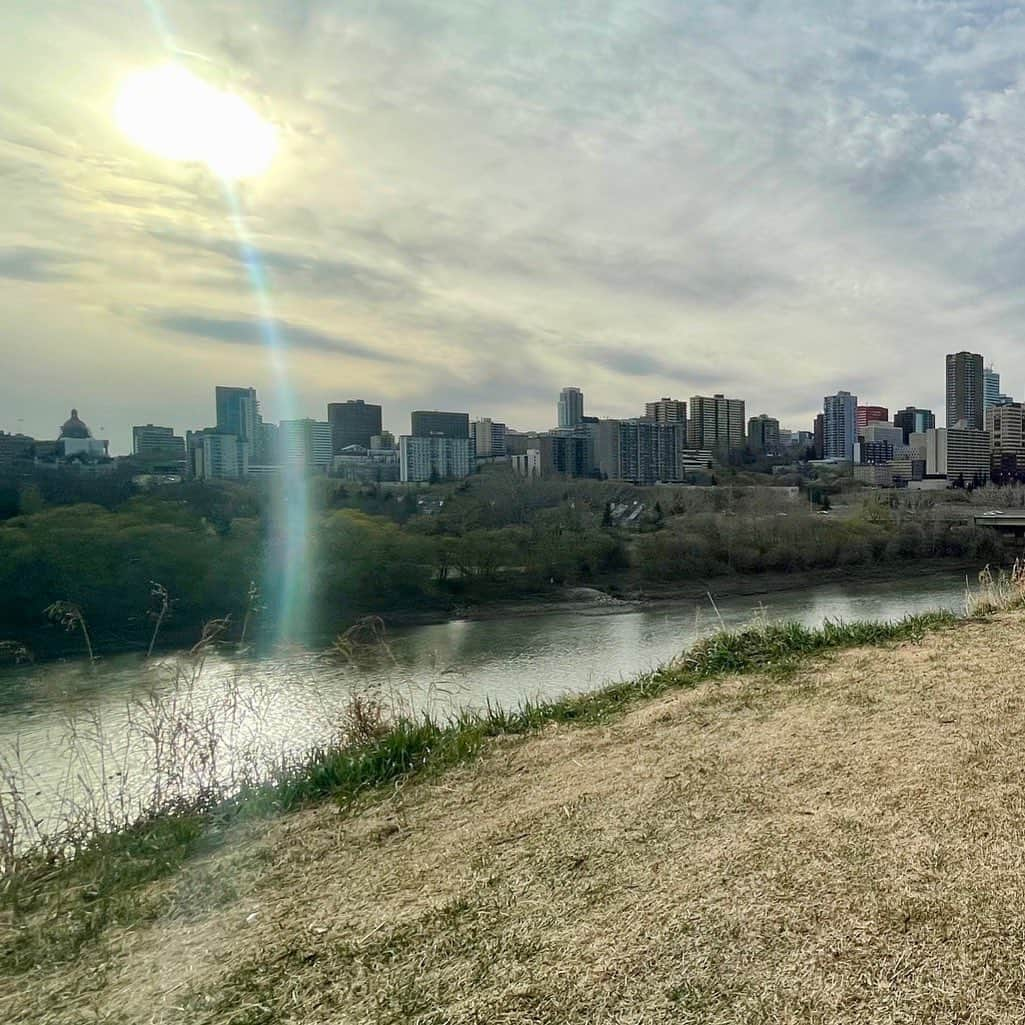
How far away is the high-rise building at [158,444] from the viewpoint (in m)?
33.0

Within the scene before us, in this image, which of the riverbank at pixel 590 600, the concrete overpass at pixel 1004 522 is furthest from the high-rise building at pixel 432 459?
the concrete overpass at pixel 1004 522

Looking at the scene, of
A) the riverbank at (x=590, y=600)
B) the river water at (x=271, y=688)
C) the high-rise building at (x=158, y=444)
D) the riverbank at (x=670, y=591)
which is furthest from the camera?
the high-rise building at (x=158, y=444)

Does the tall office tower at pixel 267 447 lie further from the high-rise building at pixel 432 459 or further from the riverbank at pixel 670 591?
the riverbank at pixel 670 591

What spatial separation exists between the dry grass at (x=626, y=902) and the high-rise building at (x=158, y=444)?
111 feet

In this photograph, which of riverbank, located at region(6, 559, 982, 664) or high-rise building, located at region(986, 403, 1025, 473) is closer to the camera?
riverbank, located at region(6, 559, 982, 664)

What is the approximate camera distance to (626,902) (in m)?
1.72

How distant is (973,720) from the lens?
288 cm

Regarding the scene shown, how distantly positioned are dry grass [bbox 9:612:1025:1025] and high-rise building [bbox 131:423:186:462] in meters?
33.8

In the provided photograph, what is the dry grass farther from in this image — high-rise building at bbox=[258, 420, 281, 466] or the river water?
high-rise building at bbox=[258, 420, 281, 466]

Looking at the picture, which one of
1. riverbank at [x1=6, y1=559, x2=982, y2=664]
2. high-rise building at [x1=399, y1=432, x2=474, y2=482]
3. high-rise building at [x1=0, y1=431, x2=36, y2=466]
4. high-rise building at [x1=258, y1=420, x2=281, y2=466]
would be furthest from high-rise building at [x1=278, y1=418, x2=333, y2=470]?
riverbank at [x1=6, y1=559, x2=982, y2=664]

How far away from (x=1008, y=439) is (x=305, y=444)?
50.0 meters

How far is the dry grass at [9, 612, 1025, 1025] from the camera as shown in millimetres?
1418

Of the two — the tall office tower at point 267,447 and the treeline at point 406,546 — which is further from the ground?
the tall office tower at point 267,447

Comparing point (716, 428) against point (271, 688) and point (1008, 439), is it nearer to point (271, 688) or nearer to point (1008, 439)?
point (1008, 439)
